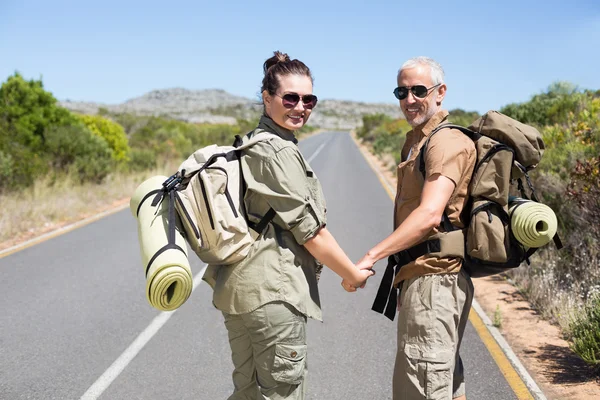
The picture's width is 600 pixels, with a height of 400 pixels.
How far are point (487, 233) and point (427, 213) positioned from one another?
0.31 meters

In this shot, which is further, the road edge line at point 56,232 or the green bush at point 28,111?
the green bush at point 28,111

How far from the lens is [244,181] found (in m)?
2.52

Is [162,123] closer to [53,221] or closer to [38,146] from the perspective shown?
[38,146]

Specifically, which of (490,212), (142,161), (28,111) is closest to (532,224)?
(490,212)

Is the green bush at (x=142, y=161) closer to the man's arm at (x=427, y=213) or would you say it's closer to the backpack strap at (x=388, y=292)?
the backpack strap at (x=388, y=292)

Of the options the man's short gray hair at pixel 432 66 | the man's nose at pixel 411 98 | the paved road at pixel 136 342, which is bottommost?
the paved road at pixel 136 342

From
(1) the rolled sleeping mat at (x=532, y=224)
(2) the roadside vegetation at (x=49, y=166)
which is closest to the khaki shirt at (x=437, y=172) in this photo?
(1) the rolled sleeping mat at (x=532, y=224)

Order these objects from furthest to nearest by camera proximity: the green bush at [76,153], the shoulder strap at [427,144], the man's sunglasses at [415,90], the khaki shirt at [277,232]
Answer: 1. the green bush at [76,153]
2. the man's sunglasses at [415,90]
3. the shoulder strap at [427,144]
4. the khaki shirt at [277,232]

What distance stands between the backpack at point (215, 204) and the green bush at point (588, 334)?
2920 millimetres

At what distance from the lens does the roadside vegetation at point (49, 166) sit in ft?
38.1

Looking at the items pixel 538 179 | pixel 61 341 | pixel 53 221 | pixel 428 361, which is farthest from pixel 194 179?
pixel 53 221

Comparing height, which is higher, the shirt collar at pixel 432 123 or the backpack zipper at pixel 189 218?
the shirt collar at pixel 432 123

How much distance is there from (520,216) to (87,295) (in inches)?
202

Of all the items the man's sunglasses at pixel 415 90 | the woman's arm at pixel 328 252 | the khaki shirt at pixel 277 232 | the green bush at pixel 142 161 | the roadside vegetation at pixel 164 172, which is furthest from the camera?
the green bush at pixel 142 161
